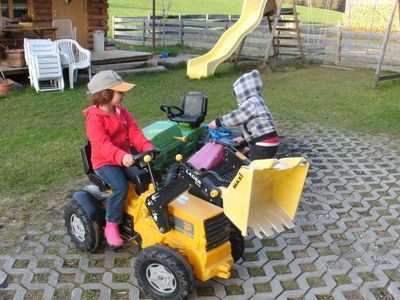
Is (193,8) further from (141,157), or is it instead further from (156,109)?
(141,157)

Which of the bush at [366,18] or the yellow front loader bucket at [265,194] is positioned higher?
the bush at [366,18]

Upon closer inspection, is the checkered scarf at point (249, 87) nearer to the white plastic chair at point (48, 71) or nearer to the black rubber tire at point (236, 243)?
the black rubber tire at point (236, 243)

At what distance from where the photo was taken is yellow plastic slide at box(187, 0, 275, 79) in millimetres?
11948

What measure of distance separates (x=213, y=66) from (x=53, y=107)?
15.3ft

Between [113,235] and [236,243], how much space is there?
2.96 feet

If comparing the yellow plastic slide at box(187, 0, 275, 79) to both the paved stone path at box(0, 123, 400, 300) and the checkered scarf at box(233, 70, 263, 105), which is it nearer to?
the paved stone path at box(0, 123, 400, 300)

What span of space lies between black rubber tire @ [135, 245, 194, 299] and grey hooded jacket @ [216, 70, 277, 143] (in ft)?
5.83

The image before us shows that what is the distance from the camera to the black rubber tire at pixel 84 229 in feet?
12.0

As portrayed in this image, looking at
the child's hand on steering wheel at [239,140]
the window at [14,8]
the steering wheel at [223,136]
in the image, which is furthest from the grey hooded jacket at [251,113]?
the window at [14,8]

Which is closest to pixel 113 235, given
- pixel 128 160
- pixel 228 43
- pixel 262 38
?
pixel 128 160

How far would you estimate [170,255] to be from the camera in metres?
3.04

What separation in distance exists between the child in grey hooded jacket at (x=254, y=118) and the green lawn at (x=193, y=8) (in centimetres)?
3073

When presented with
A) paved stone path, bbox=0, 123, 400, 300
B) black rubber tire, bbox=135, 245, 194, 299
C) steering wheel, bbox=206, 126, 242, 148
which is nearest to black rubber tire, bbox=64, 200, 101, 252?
paved stone path, bbox=0, 123, 400, 300

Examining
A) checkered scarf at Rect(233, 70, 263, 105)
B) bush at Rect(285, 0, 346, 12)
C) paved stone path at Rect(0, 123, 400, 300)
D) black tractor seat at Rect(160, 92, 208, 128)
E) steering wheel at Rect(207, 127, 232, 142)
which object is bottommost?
paved stone path at Rect(0, 123, 400, 300)
